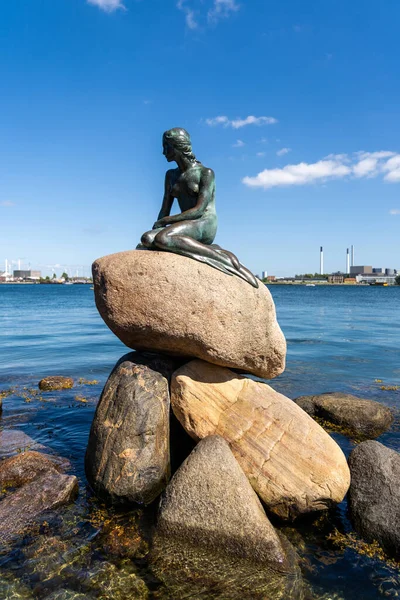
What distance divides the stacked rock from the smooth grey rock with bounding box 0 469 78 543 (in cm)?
41

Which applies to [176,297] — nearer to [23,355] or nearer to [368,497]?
[368,497]

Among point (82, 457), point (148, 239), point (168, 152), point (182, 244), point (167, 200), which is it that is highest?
point (168, 152)

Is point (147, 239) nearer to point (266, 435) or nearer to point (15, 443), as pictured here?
point (266, 435)

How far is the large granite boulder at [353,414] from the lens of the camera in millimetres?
9430

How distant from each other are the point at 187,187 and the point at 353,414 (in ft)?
19.8

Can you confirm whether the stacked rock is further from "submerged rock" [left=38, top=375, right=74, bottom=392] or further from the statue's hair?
"submerged rock" [left=38, top=375, right=74, bottom=392]

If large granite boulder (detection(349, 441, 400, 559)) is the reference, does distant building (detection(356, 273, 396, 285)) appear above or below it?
above

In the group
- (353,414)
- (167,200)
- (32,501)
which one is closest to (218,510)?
(32,501)

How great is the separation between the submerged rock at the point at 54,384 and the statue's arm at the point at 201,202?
7797 mm

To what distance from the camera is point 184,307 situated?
244 inches

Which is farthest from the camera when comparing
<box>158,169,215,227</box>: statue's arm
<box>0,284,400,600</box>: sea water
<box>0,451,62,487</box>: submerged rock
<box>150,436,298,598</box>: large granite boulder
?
<box>158,169,215,227</box>: statue's arm

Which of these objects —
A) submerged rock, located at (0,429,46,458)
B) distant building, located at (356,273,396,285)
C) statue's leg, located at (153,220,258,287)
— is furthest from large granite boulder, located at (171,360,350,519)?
distant building, located at (356,273,396,285)

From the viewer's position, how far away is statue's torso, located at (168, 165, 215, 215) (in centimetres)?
738

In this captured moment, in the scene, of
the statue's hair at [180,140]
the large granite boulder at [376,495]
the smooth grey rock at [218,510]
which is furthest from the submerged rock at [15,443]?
the statue's hair at [180,140]
